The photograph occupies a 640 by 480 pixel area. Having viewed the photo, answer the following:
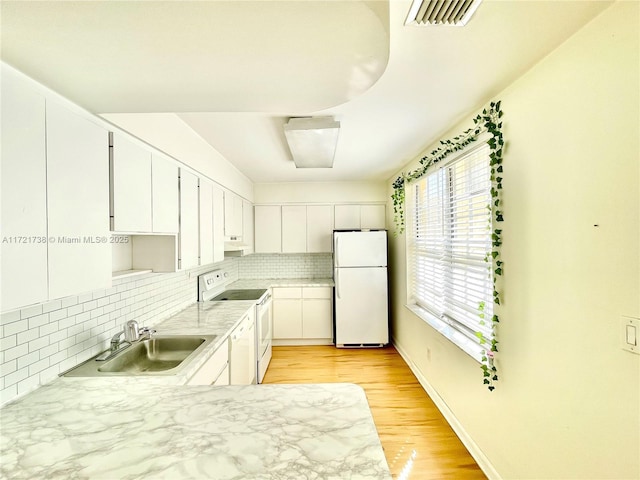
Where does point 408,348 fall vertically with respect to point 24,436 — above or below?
below

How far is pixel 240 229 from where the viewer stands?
3791mm

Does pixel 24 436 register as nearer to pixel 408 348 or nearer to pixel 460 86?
pixel 460 86

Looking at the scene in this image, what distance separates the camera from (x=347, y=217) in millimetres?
4668

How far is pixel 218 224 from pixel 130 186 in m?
1.43

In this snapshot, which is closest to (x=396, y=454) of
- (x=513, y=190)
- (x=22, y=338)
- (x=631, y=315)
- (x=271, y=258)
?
(x=631, y=315)

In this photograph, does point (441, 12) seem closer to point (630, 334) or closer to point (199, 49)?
point (199, 49)

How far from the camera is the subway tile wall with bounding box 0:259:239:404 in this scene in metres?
1.21

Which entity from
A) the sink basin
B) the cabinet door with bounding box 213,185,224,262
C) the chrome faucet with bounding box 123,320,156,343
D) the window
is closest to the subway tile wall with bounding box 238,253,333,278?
the window

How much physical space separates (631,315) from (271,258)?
432cm

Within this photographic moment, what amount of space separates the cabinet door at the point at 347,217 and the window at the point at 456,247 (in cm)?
124

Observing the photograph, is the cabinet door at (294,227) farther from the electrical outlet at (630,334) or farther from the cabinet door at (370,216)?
the electrical outlet at (630,334)

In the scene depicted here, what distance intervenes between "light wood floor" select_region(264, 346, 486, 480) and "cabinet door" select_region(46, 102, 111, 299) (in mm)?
2235

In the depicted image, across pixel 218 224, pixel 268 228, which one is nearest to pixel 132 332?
pixel 218 224

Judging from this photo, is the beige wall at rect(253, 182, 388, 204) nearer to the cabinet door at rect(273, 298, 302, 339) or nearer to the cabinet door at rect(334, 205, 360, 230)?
the cabinet door at rect(334, 205, 360, 230)
